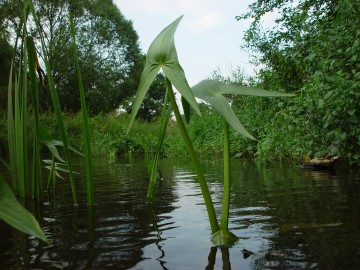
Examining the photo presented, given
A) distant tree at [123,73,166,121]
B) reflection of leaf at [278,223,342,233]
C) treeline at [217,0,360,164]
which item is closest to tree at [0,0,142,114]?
distant tree at [123,73,166,121]

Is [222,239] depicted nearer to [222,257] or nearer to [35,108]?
[222,257]

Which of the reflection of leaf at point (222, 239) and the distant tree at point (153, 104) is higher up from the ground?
the distant tree at point (153, 104)

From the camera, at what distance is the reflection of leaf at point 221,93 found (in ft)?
3.05

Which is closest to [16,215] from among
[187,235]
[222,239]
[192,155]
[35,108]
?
[192,155]

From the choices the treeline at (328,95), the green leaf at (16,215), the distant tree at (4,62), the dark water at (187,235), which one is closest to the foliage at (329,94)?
the treeline at (328,95)

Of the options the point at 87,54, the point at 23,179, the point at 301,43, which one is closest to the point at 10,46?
the point at 87,54

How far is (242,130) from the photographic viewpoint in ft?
2.76

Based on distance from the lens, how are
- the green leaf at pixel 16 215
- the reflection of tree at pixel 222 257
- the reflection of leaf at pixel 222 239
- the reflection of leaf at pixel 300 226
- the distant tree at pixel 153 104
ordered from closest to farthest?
the green leaf at pixel 16 215, the reflection of tree at pixel 222 257, the reflection of leaf at pixel 222 239, the reflection of leaf at pixel 300 226, the distant tree at pixel 153 104

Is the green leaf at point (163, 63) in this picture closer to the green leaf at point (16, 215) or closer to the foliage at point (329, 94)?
the green leaf at point (16, 215)

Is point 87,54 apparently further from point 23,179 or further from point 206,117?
point 23,179

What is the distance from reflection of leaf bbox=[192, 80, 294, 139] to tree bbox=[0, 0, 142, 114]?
20408 mm

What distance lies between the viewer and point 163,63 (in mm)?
945

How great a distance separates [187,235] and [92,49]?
88.9 feet

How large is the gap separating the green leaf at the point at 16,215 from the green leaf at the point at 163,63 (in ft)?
1.61
